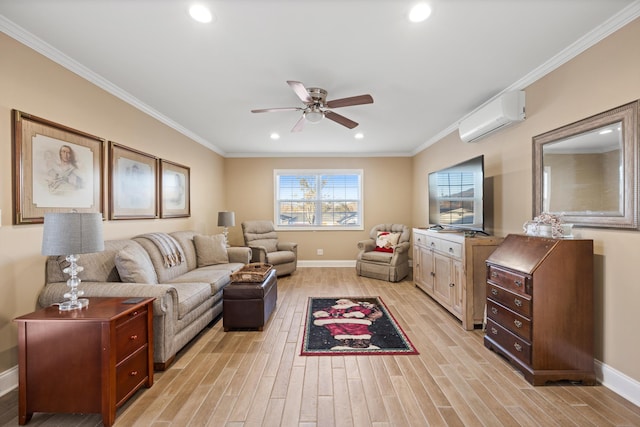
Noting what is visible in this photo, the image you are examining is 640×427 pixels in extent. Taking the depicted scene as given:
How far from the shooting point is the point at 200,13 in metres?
1.84

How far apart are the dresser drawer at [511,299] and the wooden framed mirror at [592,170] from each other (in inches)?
30.5

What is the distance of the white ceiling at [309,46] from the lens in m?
1.83

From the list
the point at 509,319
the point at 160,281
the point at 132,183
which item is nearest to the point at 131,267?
the point at 160,281

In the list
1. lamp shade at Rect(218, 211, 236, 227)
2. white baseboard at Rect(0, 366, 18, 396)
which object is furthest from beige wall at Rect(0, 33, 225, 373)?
lamp shade at Rect(218, 211, 236, 227)

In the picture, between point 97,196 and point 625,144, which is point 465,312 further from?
point 97,196

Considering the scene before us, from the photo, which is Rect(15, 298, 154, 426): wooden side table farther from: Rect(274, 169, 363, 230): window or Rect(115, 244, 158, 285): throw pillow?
Rect(274, 169, 363, 230): window

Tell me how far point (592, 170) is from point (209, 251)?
4.24 metres

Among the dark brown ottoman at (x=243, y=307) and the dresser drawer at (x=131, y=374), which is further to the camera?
the dark brown ottoman at (x=243, y=307)

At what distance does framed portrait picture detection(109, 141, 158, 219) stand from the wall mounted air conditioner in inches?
160

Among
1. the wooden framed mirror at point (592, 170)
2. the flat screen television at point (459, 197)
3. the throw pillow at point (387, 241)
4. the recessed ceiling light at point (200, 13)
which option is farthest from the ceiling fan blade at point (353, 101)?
the throw pillow at point (387, 241)

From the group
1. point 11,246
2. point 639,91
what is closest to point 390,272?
point 639,91

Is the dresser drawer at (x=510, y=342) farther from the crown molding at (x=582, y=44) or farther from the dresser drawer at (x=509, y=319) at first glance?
the crown molding at (x=582, y=44)

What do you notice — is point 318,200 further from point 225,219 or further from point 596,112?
point 596,112

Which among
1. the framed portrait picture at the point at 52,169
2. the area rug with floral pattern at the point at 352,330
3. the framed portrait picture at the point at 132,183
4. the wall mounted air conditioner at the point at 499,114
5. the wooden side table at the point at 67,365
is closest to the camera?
the wooden side table at the point at 67,365
